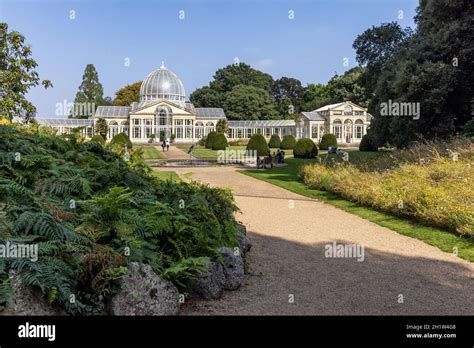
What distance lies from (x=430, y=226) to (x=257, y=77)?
76.9 metres

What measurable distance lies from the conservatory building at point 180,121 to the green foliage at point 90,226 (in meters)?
56.7

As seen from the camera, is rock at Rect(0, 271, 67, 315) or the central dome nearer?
rock at Rect(0, 271, 67, 315)

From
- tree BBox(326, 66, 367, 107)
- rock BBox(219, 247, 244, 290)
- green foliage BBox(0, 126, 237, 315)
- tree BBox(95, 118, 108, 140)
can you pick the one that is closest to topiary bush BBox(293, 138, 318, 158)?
green foliage BBox(0, 126, 237, 315)

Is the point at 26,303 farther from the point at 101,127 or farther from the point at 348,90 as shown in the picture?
the point at 348,90

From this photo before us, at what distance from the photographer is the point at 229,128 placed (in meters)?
68.4

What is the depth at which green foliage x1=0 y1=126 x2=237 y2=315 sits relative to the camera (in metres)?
4.06

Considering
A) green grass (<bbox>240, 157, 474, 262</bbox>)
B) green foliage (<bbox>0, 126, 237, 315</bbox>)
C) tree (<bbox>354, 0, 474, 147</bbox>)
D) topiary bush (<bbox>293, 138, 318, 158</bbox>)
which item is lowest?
green grass (<bbox>240, 157, 474, 262</bbox>)

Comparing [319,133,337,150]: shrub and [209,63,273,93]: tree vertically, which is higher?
[209,63,273,93]: tree

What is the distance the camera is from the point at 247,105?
72.5 m

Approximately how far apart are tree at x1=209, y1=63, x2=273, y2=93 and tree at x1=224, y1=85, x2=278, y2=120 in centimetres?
468

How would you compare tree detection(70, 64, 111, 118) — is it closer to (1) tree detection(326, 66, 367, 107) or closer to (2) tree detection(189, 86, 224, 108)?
(2) tree detection(189, 86, 224, 108)

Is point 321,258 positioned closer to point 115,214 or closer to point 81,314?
point 115,214
